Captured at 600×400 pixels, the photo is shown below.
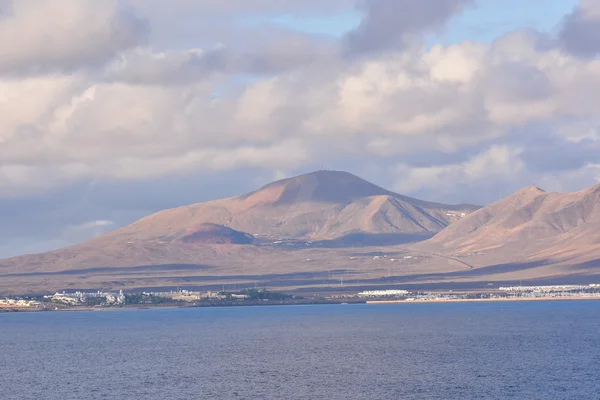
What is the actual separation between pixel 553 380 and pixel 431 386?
11798 millimetres

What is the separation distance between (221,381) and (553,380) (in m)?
32.0

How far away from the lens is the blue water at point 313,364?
93.0 meters

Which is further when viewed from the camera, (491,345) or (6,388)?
(491,345)

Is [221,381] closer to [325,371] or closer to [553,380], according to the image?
[325,371]

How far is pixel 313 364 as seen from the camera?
381 ft

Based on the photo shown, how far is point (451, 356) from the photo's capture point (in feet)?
400

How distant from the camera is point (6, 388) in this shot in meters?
98.8

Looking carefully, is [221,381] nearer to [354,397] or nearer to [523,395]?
[354,397]

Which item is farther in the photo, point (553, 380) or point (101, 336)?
point (101, 336)

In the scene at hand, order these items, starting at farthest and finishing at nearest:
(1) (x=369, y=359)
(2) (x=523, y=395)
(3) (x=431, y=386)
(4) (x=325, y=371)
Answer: (1) (x=369, y=359)
(4) (x=325, y=371)
(3) (x=431, y=386)
(2) (x=523, y=395)

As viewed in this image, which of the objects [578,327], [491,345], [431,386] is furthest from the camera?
[578,327]

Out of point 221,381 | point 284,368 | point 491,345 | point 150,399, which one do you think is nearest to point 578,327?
point 491,345

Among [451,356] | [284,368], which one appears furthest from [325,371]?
[451,356]

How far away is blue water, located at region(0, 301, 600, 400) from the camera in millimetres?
93000
